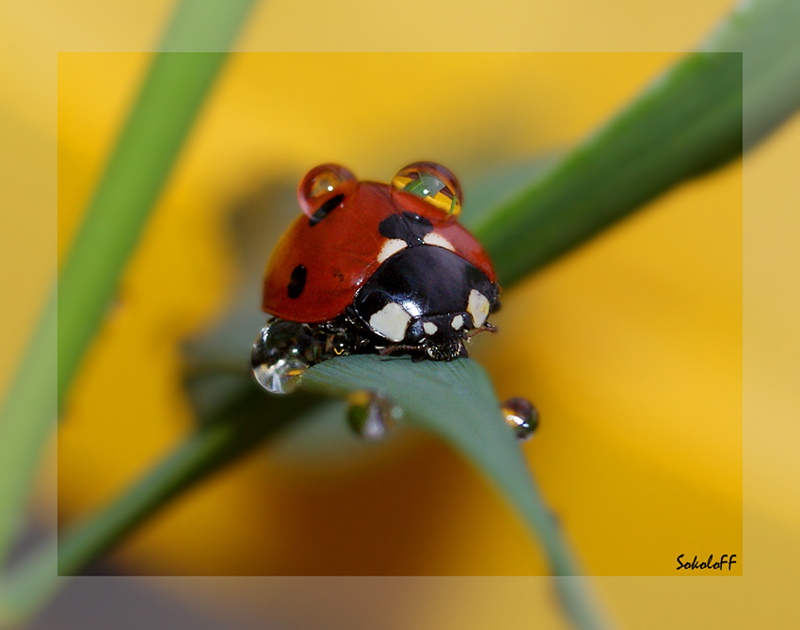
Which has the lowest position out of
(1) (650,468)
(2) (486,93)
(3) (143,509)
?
(3) (143,509)

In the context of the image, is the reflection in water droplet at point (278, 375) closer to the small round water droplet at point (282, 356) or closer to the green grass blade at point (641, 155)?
the small round water droplet at point (282, 356)

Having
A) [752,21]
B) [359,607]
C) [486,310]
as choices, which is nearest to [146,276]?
[359,607]

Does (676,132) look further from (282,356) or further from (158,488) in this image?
(158,488)

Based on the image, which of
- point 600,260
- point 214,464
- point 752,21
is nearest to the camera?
point 752,21

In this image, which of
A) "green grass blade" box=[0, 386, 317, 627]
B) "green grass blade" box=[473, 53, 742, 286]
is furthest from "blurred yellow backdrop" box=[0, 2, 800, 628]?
"green grass blade" box=[473, 53, 742, 286]

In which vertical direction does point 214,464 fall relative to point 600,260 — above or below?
below

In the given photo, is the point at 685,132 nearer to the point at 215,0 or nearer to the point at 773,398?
the point at 215,0

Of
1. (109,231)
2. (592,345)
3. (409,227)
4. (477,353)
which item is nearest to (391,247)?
(409,227)
